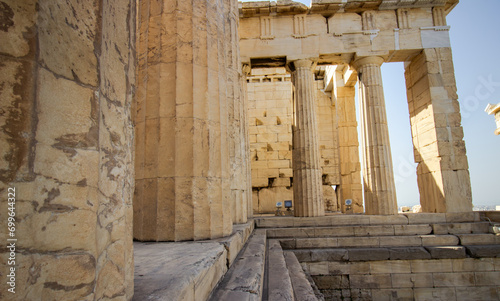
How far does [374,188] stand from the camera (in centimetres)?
995

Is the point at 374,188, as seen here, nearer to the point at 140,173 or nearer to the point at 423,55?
the point at 423,55

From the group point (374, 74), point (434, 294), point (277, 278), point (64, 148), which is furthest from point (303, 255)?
point (64, 148)

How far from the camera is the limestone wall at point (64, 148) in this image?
1.03 metres

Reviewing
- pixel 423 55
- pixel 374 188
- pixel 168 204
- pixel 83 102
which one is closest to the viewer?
pixel 83 102

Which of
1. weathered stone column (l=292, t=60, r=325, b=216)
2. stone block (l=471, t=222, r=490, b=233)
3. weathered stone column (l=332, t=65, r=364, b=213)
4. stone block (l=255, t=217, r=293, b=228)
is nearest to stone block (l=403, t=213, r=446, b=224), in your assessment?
stone block (l=471, t=222, r=490, b=233)

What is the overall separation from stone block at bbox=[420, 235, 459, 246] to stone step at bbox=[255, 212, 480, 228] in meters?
1.09

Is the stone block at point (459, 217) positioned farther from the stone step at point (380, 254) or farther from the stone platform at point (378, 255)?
the stone step at point (380, 254)

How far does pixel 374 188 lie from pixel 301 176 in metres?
2.38

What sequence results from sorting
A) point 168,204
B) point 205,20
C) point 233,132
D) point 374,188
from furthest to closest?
1. point 374,188
2. point 233,132
3. point 205,20
4. point 168,204

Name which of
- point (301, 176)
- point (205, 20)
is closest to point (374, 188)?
point (301, 176)

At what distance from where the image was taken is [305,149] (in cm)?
1017

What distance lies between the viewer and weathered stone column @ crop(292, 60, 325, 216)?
9.92m

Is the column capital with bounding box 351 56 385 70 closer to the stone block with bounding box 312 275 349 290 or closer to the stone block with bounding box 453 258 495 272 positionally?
the stone block with bounding box 453 258 495 272

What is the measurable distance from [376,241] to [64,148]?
849 centimetres
